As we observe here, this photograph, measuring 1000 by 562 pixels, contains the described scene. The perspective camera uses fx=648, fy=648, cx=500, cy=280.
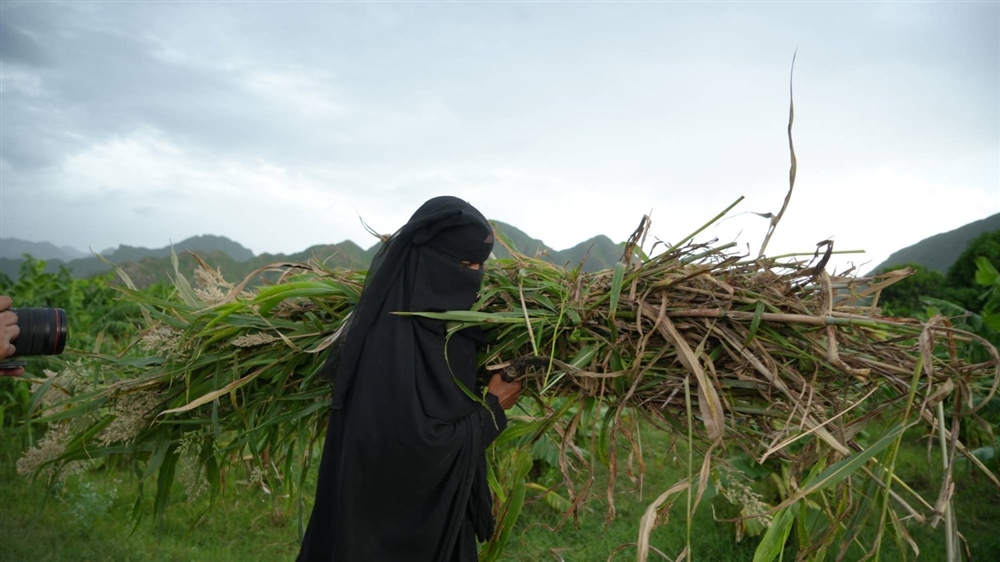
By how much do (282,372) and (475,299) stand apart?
0.79 m

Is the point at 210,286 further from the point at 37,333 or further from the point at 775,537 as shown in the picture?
the point at 775,537

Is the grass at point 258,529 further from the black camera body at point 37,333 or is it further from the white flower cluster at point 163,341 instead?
the black camera body at point 37,333

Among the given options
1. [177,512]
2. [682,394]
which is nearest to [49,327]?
[682,394]

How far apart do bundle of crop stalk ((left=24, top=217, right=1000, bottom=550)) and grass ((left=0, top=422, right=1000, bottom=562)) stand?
5.74 ft

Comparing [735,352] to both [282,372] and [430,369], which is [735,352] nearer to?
[430,369]

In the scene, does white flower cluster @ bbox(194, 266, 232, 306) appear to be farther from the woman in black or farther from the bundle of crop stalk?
the woman in black

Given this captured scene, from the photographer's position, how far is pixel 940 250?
10.9 m

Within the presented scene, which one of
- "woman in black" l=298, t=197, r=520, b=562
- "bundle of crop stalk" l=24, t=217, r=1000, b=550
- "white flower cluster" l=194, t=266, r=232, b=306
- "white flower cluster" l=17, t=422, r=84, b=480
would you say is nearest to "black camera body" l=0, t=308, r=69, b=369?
"bundle of crop stalk" l=24, t=217, r=1000, b=550

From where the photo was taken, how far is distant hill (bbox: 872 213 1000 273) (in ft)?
31.3

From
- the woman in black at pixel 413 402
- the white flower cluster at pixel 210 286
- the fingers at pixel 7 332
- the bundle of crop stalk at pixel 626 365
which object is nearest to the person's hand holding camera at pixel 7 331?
the fingers at pixel 7 332

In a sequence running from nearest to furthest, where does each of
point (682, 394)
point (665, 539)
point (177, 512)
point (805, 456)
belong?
point (805, 456) → point (682, 394) → point (665, 539) → point (177, 512)

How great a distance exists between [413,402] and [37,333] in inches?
54.0

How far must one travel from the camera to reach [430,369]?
Answer: 2039 millimetres

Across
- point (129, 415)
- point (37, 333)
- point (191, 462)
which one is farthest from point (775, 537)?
A: point (37, 333)
